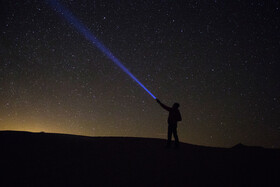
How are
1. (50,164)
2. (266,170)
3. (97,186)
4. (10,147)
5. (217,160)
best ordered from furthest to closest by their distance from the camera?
(10,147)
(217,160)
(50,164)
(266,170)
(97,186)

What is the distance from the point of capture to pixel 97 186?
3922mm

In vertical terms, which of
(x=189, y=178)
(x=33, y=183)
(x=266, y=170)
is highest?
(x=266, y=170)

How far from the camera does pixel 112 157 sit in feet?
20.2

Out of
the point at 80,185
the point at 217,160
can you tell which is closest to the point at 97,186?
the point at 80,185

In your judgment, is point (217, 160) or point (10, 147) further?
point (10, 147)

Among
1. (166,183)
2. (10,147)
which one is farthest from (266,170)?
(10,147)

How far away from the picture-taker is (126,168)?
16.6 feet

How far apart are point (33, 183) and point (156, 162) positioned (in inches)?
134

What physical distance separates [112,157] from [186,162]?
2.57 m

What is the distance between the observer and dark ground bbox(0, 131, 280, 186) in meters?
4.14

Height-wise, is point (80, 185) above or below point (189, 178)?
below

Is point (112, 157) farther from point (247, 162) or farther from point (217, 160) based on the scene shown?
point (247, 162)

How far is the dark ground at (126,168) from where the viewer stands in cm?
414

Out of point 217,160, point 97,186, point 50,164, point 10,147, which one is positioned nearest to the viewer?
point 97,186
